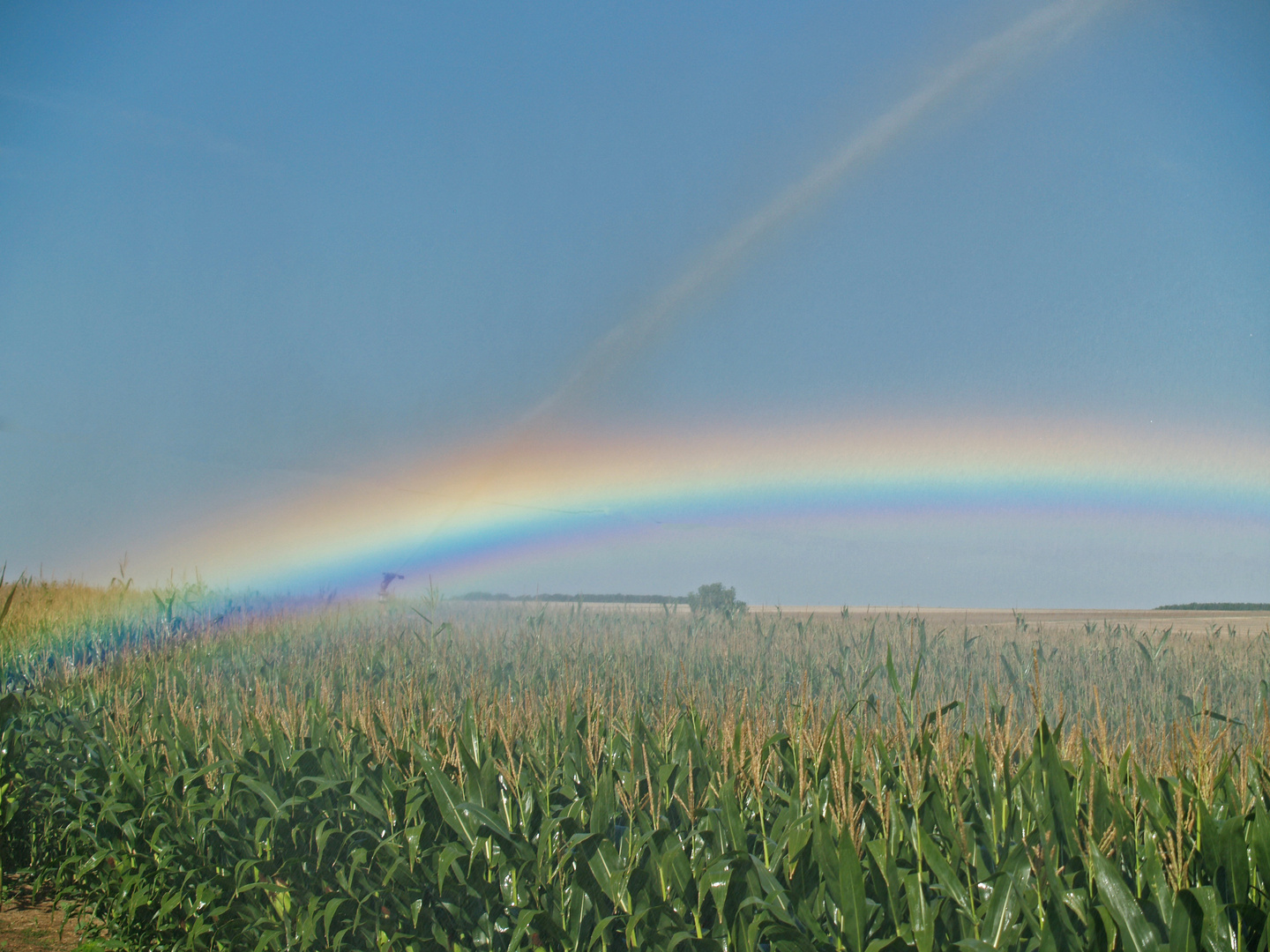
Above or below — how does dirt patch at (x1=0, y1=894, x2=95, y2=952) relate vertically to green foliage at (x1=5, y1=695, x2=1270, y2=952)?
A: below

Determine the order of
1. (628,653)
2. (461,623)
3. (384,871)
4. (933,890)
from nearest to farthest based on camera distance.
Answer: (933,890) → (384,871) → (628,653) → (461,623)

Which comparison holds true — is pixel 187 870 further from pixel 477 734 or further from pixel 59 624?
pixel 59 624

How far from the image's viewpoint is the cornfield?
3510 millimetres

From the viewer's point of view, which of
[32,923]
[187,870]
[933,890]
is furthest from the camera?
[32,923]

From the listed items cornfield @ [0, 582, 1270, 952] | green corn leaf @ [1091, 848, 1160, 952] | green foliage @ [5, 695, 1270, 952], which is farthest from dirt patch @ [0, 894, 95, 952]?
green corn leaf @ [1091, 848, 1160, 952]

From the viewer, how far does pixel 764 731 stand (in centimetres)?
494

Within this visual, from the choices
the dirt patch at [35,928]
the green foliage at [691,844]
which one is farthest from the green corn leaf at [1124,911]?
the dirt patch at [35,928]

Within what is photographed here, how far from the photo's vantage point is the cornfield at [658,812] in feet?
11.5

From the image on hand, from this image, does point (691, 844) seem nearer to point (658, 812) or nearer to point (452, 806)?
point (658, 812)

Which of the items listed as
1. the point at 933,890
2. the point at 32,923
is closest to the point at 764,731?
the point at 933,890

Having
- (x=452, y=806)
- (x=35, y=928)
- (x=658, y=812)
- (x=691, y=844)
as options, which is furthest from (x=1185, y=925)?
(x=35, y=928)

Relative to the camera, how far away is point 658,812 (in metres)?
4.36

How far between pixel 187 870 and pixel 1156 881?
614 cm

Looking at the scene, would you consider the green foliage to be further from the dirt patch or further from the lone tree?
the lone tree
